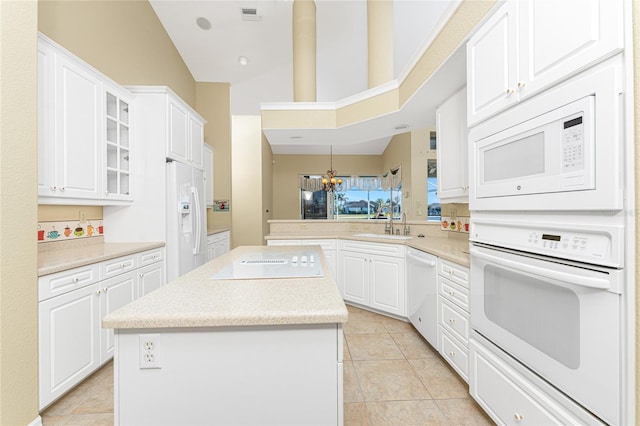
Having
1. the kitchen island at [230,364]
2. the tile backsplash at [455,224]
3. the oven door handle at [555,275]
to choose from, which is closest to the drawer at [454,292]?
the oven door handle at [555,275]

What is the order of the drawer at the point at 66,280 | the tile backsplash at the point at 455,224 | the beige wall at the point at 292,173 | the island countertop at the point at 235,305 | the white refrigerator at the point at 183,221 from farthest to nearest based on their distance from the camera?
1. the beige wall at the point at 292,173
2. the white refrigerator at the point at 183,221
3. the tile backsplash at the point at 455,224
4. the drawer at the point at 66,280
5. the island countertop at the point at 235,305

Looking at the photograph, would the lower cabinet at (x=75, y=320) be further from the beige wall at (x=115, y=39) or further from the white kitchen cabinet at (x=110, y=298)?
the beige wall at (x=115, y=39)

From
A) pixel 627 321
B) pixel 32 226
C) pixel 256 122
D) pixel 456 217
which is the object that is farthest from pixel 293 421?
pixel 256 122

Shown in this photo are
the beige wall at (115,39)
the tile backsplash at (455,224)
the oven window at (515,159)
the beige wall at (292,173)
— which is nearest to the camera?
the oven window at (515,159)

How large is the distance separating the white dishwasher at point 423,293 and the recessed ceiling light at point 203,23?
441 centimetres

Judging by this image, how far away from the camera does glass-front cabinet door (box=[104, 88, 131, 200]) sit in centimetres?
268

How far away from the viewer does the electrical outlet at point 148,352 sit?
3.08 feet

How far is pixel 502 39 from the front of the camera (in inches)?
55.2

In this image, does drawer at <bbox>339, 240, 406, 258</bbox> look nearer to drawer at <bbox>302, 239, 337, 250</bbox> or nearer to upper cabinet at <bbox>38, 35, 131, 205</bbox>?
drawer at <bbox>302, 239, 337, 250</bbox>

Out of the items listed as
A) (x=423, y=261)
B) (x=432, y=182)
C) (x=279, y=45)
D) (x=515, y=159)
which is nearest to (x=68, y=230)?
(x=423, y=261)

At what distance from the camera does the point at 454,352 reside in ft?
6.71

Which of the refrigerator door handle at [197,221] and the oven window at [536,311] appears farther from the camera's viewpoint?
the refrigerator door handle at [197,221]

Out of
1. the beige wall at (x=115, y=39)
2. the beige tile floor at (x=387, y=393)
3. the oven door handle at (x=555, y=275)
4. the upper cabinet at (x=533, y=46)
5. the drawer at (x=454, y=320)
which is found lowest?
the beige tile floor at (x=387, y=393)

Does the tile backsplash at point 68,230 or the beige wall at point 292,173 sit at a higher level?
the beige wall at point 292,173
